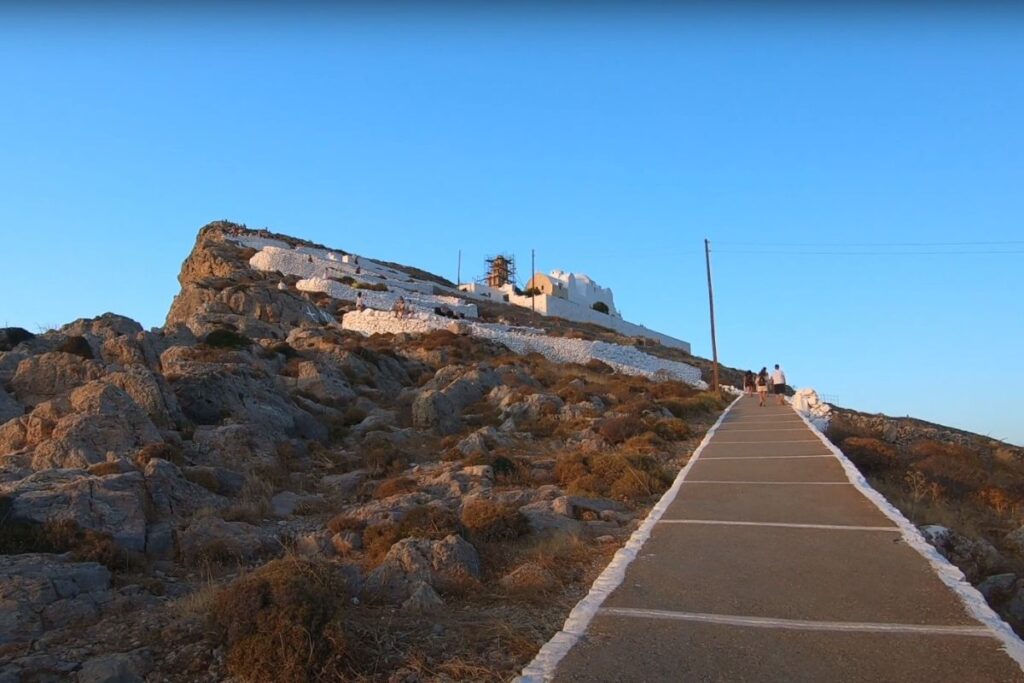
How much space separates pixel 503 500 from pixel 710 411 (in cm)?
1730

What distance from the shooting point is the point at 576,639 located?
5.01m

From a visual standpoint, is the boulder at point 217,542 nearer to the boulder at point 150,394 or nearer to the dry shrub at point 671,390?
the boulder at point 150,394

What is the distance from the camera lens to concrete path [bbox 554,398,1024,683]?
454cm

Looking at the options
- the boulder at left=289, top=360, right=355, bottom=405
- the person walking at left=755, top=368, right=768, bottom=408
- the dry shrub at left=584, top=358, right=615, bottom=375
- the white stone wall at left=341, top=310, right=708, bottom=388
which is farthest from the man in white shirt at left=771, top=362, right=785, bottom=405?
the boulder at left=289, top=360, right=355, bottom=405

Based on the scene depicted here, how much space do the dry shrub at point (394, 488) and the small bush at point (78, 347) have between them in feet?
36.3

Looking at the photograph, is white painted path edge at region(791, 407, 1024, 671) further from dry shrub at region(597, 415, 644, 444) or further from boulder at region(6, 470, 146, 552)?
boulder at region(6, 470, 146, 552)

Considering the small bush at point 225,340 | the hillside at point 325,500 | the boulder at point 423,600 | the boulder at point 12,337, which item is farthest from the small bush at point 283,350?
the boulder at point 423,600

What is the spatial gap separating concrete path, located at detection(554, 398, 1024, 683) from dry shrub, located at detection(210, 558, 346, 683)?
1.74 m

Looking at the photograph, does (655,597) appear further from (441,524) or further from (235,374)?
(235,374)

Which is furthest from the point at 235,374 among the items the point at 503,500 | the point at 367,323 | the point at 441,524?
the point at 367,323

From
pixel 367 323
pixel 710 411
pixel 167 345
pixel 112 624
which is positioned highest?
pixel 367 323

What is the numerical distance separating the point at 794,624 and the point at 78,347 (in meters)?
20.2

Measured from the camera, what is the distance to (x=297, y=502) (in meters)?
12.9

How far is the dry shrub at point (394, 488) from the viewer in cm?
1272
